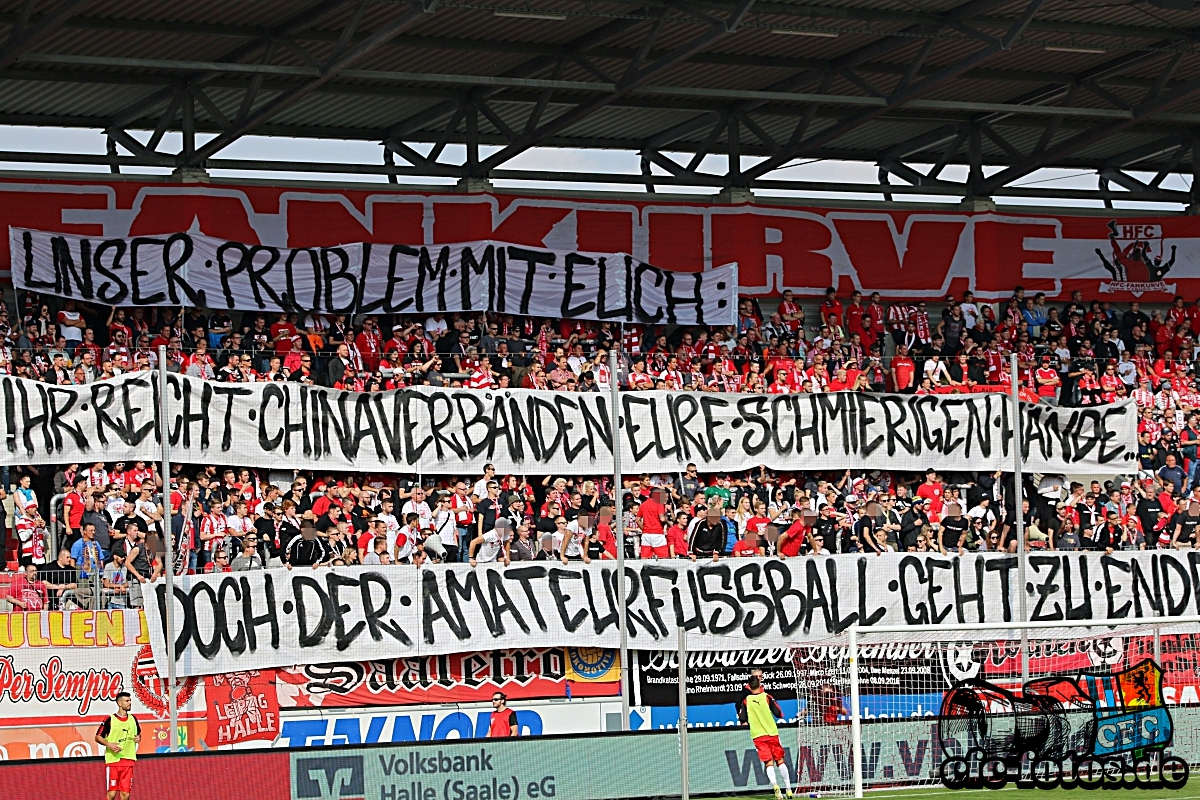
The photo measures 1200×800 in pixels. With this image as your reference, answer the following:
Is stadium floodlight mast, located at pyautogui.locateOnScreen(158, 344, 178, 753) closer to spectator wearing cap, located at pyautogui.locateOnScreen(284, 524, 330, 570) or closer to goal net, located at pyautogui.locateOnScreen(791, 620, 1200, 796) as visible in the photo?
spectator wearing cap, located at pyautogui.locateOnScreen(284, 524, 330, 570)

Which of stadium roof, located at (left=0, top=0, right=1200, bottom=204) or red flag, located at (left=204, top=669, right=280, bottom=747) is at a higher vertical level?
stadium roof, located at (left=0, top=0, right=1200, bottom=204)

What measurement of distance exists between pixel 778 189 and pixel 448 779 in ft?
62.9

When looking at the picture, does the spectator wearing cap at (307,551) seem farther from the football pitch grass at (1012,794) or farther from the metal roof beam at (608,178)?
the metal roof beam at (608,178)

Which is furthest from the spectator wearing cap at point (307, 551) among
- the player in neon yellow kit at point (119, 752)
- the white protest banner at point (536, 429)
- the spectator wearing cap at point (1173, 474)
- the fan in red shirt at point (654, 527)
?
the spectator wearing cap at point (1173, 474)

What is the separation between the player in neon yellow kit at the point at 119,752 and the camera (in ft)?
54.5

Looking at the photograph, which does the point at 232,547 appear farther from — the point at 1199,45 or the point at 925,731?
the point at 1199,45

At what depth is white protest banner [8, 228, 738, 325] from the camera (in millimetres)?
27312

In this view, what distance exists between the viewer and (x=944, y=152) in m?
35.3

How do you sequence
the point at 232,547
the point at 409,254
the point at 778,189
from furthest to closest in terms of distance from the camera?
the point at 778,189
the point at 409,254
the point at 232,547

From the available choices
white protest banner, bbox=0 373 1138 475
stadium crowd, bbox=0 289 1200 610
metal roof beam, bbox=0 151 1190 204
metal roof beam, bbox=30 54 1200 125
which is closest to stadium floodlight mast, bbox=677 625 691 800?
stadium crowd, bbox=0 289 1200 610

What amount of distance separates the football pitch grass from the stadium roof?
10.9 metres

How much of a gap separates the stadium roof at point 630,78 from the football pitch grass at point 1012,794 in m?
10.9

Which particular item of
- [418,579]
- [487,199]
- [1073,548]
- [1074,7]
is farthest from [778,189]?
[418,579]

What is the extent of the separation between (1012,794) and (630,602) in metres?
6.42
